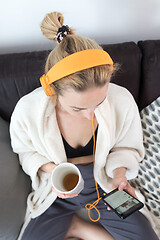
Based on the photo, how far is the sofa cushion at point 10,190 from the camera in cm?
89

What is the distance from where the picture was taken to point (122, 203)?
76 centimetres

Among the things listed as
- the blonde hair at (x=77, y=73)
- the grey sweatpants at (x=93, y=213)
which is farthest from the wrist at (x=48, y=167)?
the blonde hair at (x=77, y=73)

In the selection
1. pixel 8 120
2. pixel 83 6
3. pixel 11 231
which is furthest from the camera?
pixel 8 120

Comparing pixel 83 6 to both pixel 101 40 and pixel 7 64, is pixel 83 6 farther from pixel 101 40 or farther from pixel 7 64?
pixel 7 64

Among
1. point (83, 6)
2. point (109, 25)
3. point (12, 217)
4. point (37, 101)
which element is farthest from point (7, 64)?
point (12, 217)

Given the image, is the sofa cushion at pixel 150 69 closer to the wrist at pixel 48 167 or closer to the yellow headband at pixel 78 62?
the yellow headband at pixel 78 62

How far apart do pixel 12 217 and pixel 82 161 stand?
394mm

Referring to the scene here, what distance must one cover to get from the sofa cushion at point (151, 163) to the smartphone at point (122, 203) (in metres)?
0.34

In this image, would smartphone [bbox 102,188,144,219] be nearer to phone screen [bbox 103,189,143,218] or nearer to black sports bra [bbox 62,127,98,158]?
phone screen [bbox 103,189,143,218]

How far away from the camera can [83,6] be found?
1.02 m

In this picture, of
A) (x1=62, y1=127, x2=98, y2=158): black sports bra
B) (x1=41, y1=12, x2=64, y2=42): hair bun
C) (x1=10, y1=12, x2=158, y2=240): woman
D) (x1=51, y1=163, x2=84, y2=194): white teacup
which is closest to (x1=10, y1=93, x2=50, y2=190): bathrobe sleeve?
(x1=10, y1=12, x2=158, y2=240): woman

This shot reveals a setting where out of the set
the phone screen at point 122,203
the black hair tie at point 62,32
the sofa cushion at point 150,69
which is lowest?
the phone screen at point 122,203

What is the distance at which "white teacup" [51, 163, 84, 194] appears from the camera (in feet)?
2.37

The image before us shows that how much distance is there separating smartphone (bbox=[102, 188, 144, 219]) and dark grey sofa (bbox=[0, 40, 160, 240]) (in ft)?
1.46
